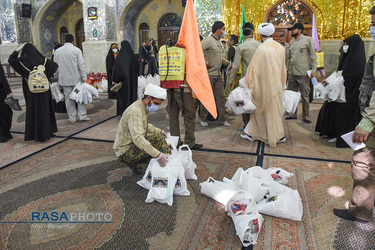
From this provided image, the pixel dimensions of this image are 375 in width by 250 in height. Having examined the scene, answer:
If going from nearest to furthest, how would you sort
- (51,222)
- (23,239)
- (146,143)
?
1. (23,239)
2. (51,222)
3. (146,143)

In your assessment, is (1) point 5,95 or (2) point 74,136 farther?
(2) point 74,136

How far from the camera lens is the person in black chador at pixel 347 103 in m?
3.30

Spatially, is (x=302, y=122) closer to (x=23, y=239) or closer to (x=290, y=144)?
(x=290, y=144)

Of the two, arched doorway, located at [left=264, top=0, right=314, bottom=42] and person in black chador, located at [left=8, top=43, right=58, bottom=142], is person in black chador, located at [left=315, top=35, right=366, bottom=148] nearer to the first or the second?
person in black chador, located at [left=8, top=43, right=58, bottom=142]

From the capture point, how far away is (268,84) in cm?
346

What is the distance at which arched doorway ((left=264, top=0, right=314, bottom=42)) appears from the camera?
840 cm

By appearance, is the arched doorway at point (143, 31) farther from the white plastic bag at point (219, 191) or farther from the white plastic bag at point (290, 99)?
the white plastic bag at point (219, 191)

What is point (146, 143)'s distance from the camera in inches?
90.2

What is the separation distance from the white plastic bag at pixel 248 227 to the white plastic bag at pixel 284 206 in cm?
20

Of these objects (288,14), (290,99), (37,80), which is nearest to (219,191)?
(290,99)

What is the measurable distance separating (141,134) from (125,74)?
2.68 m

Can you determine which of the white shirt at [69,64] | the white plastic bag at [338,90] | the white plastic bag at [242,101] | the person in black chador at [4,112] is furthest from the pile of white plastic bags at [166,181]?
the white shirt at [69,64]

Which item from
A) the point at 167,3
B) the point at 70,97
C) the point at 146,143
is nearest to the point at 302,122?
the point at 146,143

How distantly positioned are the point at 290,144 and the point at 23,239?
298 centimetres
